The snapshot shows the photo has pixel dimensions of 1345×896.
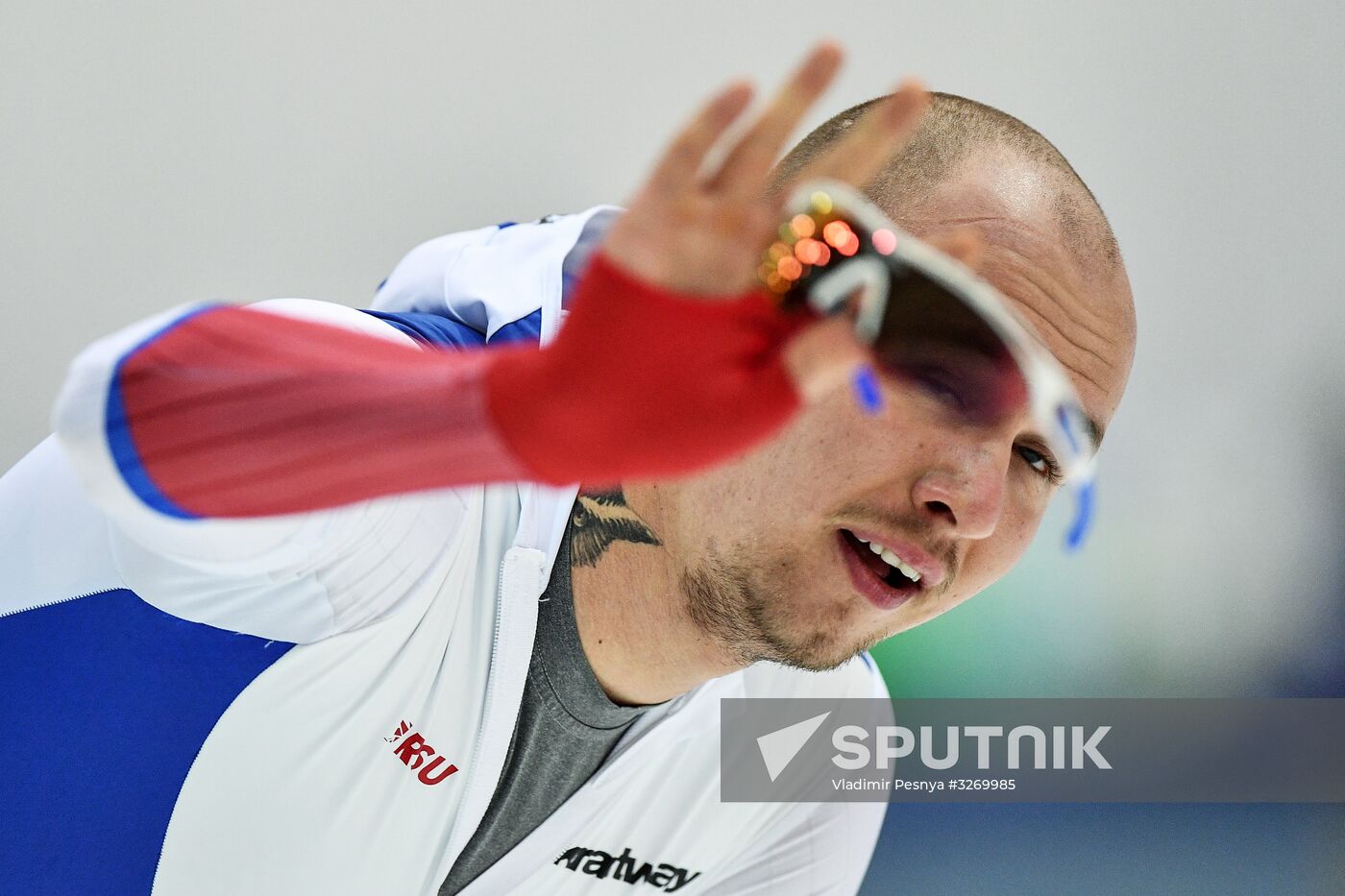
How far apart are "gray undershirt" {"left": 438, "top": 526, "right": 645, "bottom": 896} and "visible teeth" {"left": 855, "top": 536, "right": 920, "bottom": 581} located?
0.19 m

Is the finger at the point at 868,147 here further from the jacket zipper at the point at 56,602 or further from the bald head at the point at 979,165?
the jacket zipper at the point at 56,602

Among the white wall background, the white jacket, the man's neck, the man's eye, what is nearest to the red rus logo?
the white jacket

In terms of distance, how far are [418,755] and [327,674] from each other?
8 cm

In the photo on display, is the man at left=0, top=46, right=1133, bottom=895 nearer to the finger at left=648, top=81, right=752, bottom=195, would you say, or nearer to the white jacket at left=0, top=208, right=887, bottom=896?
the white jacket at left=0, top=208, right=887, bottom=896

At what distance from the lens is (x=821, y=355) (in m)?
0.37

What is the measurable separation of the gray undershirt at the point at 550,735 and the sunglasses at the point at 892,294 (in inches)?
16.0

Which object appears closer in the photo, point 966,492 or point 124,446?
point 124,446

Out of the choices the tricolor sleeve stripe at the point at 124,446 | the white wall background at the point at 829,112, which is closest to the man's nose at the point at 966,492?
the tricolor sleeve stripe at the point at 124,446

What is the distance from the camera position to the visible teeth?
699 mm

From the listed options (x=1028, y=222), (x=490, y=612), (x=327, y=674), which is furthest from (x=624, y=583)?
(x=1028, y=222)

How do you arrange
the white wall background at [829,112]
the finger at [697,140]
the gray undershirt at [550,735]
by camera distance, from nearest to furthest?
1. the finger at [697,140]
2. the gray undershirt at [550,735]
3. the white wall background at [829,112]

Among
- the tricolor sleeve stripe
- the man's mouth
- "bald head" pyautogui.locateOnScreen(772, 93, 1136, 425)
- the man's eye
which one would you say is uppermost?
"bald head" pyautogui.locateOnScreen(772, 93, 1136, 425)

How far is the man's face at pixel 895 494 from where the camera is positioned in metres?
0.68

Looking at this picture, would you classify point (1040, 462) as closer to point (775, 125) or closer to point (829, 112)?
point (775, 125)
